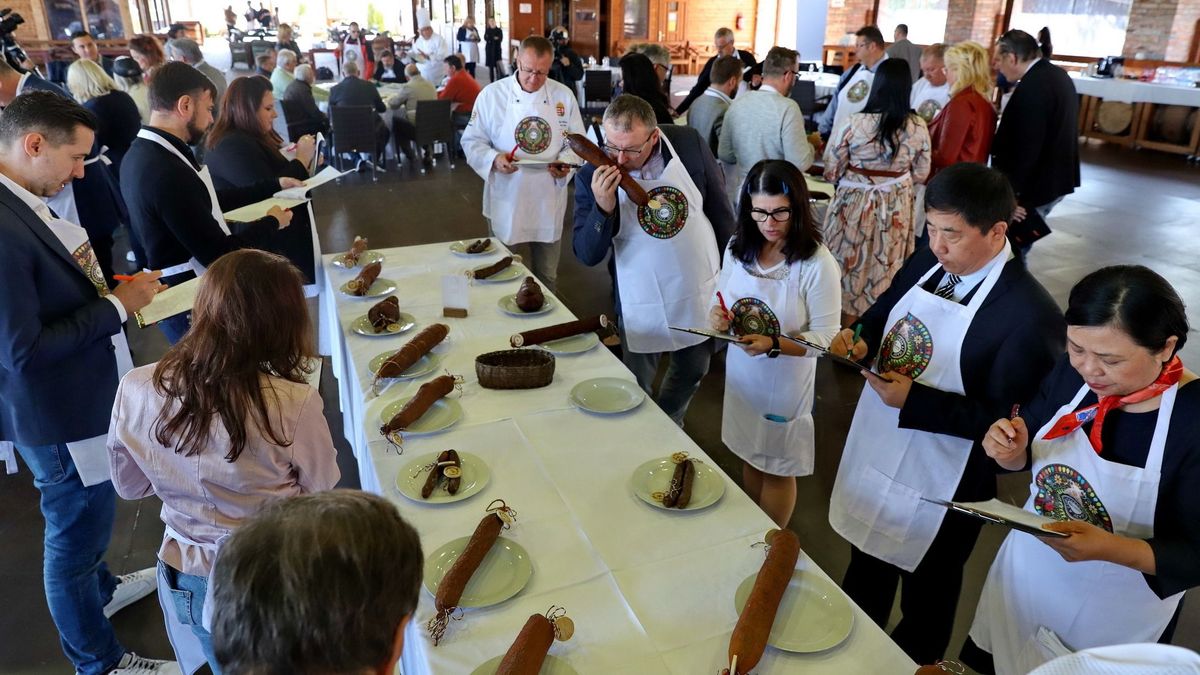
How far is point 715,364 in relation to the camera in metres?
4.26

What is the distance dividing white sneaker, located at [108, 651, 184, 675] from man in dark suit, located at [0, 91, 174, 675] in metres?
0.03

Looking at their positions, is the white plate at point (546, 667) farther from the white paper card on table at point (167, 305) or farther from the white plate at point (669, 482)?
the white paper card on table at point (167, 305)

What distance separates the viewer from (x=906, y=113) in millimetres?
3629

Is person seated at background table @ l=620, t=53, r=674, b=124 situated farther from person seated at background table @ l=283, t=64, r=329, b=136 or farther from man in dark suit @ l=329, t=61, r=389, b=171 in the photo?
person seated at background table @ l=283, t=64, r=329, b=136

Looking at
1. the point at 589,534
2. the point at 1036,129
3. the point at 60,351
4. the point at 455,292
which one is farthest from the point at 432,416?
the point at 1036,129

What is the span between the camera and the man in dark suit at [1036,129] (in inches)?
159

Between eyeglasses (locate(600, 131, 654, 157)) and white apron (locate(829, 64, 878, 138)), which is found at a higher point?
white apron (locate(829, 64, 878, 138))

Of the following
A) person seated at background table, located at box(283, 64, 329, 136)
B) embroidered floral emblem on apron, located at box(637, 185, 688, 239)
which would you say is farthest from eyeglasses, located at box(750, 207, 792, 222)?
person seated at background table, located at box(283, 64, 329, 136)

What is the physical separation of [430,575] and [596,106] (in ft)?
36.3

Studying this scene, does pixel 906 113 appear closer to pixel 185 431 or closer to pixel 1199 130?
pixel 185 431

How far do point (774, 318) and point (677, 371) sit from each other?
0.72m

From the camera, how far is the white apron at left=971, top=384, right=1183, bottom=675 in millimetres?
1337

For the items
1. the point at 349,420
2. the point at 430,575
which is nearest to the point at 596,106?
the point at 349,420

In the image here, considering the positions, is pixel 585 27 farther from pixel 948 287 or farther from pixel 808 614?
pixel 808 614
